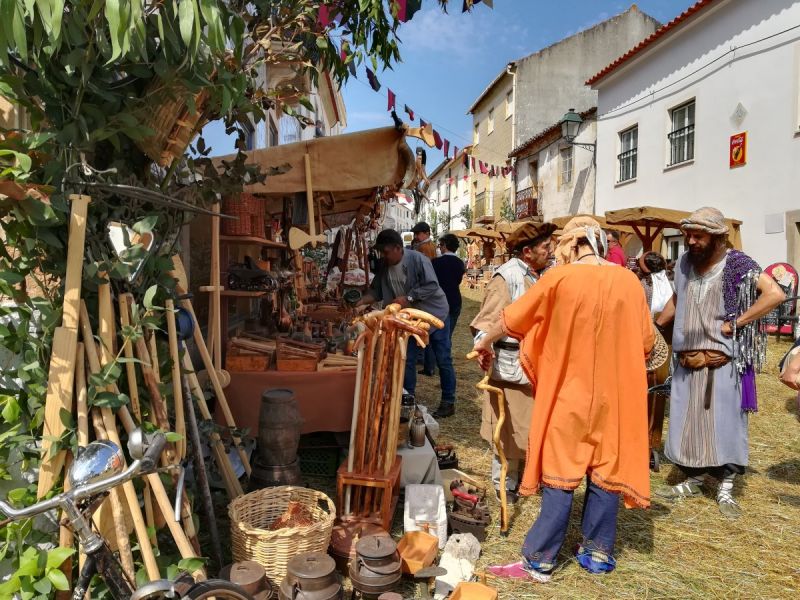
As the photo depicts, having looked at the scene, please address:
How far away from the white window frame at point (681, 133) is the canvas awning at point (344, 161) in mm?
10452

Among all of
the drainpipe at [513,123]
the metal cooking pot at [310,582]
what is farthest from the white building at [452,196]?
the metal cooking pot at [310,582]

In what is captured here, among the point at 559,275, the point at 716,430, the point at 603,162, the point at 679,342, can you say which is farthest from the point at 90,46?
the point at 603,162

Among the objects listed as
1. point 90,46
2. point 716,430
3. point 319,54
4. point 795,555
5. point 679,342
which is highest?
point 319,54

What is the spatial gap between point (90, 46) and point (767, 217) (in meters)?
11.0

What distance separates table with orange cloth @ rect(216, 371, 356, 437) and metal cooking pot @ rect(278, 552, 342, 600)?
4.69 feet

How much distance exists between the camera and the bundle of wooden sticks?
3.17 m

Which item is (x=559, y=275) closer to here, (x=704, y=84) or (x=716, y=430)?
(x=716, y=430)

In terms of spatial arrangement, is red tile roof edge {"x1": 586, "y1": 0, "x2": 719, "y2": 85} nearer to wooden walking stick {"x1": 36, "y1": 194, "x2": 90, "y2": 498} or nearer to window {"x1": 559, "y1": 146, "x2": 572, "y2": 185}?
window {"x1": 559, "y1": 146, "x2": 572, "y2": 185}

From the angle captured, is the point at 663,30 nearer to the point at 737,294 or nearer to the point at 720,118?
the point at 720,118

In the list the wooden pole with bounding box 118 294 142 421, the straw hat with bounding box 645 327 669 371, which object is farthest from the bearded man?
the wooden pole with bounding box 118 294 142 421

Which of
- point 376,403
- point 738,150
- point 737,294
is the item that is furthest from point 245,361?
point 738,150

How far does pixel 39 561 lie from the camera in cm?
189

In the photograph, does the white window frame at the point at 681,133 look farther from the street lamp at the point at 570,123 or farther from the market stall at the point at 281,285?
the market stall at the point at 281,285

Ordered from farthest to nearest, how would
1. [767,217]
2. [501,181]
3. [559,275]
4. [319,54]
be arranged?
[501,181] → [767,217] → [319,54] → [559,275]
